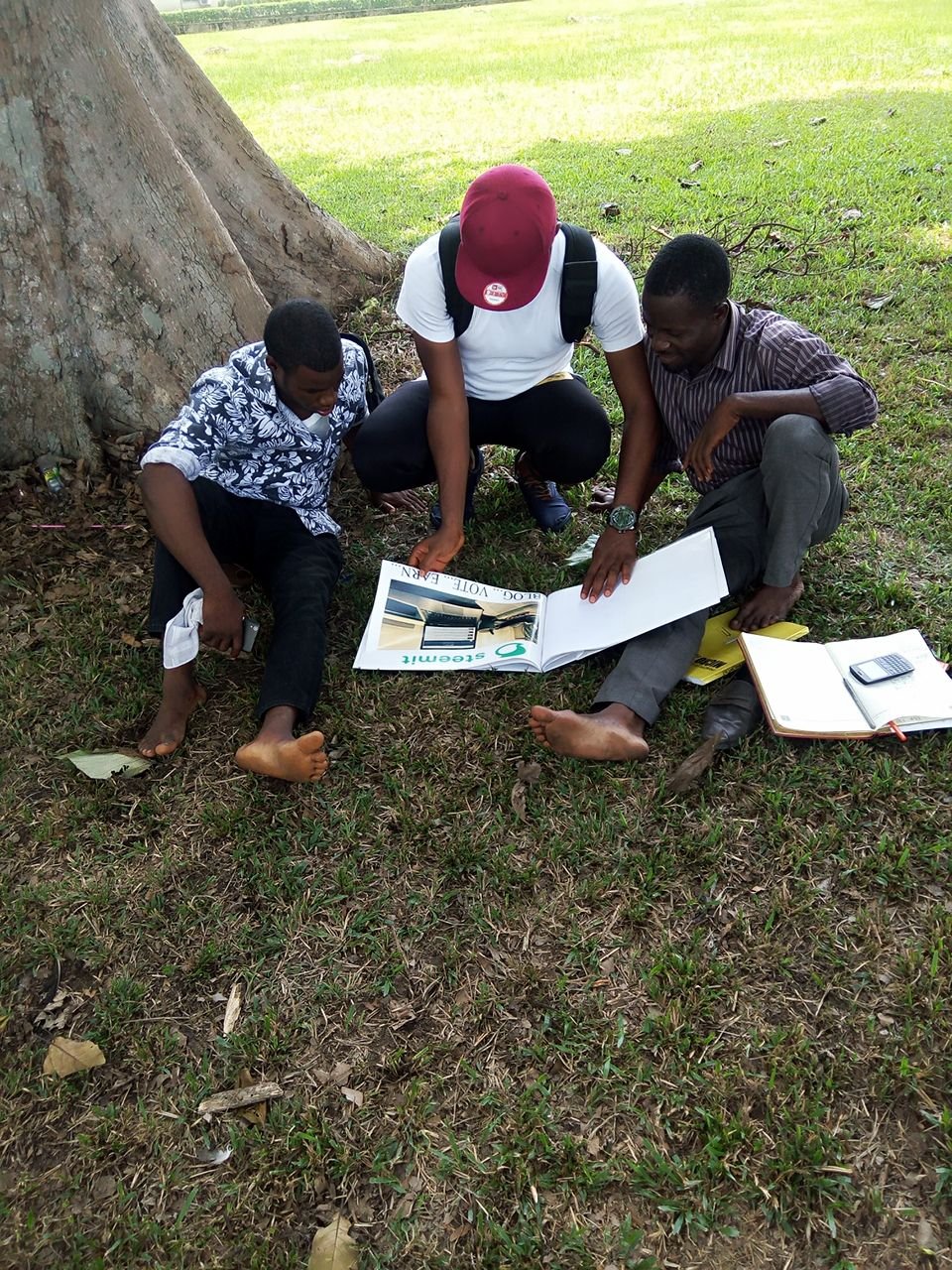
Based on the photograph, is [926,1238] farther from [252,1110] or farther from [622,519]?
[622,519]

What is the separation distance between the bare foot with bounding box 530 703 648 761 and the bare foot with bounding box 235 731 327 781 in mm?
539

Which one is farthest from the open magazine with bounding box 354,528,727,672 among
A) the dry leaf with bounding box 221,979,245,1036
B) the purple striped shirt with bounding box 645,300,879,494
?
the dry leaf with bounding box 221,979,245,1036

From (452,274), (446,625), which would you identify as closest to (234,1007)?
(446,625)

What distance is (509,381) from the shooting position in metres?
2.79

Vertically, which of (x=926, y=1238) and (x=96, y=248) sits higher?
(x=96, y=248)

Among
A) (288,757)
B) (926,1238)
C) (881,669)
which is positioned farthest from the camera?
(881,669)

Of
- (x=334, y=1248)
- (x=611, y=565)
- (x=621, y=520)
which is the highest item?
(x=621, y=520)

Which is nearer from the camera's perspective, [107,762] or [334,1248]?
[334,1248]

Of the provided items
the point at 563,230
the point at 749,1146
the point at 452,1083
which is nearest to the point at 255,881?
the point at 452,1083

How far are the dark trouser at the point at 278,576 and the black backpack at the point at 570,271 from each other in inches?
31.5

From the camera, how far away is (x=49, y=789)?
2264 millimetres

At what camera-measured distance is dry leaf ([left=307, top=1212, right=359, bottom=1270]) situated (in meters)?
1.42

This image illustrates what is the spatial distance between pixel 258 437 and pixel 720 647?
4.72 ft

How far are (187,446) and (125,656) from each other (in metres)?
0.69
